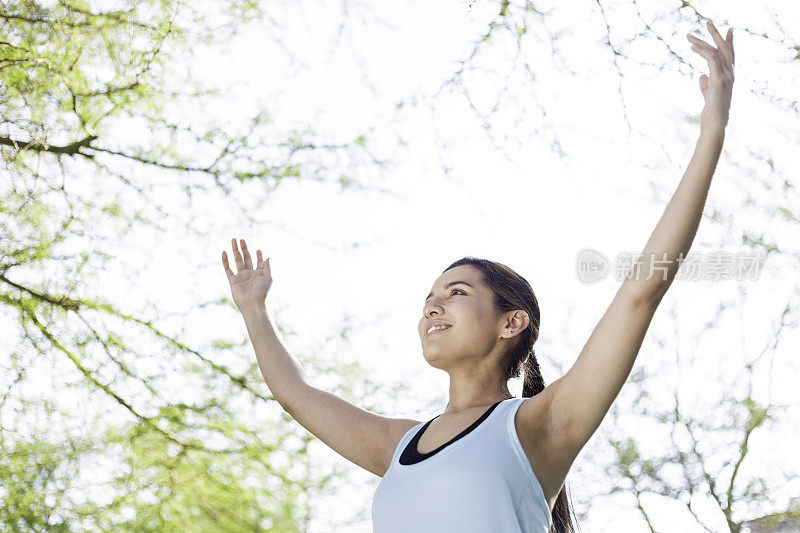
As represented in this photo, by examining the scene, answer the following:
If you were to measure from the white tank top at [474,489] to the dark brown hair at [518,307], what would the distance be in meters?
0.17

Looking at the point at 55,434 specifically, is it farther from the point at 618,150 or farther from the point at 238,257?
the point at 618,150

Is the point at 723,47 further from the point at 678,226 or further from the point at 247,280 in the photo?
the point at 247,280

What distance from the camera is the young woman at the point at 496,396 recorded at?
787mm

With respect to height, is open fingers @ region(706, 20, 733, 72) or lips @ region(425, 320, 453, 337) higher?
open fingers @ region(706, 20, 733, 72)

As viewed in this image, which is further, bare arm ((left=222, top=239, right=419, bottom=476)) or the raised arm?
bare arm ((left=222, top=239, right=419, bottom=476))

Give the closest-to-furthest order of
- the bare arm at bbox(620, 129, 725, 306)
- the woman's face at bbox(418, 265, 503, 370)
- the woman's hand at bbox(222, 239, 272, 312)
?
the bare arm at bbox(620, 129, 725, 306) → the woman's face at bbox(418, 265, 503, 370) → the woman's hand at bbox(222, 239, 272, 312)

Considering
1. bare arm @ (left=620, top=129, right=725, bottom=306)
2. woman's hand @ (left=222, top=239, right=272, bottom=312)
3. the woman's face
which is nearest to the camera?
bare arm @ (left=620, top=129, right=725, bottom=306)

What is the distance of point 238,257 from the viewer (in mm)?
1311

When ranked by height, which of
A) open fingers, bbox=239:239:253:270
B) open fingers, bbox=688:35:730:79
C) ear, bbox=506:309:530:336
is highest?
open fingers, bbox=239:239:253:270

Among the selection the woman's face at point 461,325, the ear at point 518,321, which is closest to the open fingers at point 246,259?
the woman's face at point 461,325

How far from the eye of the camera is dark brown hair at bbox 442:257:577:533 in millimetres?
1097

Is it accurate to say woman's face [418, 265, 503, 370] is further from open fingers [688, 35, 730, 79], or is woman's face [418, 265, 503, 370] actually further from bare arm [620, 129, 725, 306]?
open fingers [688, 35, 730, 79]

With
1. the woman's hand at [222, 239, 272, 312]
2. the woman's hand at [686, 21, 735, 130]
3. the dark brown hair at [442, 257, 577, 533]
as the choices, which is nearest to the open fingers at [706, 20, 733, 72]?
the woman's hand at [686, 21, 735, 130]

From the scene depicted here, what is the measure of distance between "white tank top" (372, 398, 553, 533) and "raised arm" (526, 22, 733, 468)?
0.30ft
